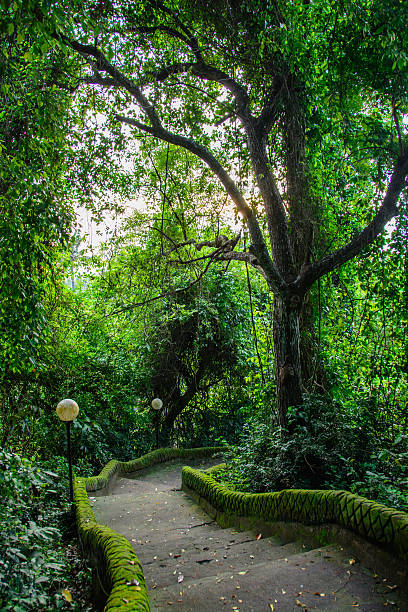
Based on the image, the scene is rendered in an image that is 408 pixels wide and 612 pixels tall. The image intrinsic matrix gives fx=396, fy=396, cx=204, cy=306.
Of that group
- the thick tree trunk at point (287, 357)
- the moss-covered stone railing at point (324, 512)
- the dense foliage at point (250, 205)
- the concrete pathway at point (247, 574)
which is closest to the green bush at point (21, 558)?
the dense foliage at point (250, 205)

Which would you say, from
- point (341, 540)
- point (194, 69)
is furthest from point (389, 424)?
point (194, 69)

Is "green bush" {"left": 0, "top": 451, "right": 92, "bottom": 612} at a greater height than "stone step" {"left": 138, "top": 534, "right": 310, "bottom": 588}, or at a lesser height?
greater

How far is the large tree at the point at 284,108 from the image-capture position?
18.4ft

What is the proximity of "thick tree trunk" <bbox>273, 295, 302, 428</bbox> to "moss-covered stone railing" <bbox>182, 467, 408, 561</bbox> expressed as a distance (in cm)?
147

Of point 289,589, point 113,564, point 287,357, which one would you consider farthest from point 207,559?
point 287,357

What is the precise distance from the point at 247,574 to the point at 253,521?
1677mm

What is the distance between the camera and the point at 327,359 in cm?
722

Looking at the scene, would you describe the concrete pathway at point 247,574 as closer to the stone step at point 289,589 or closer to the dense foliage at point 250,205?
the stone step at point 289,589

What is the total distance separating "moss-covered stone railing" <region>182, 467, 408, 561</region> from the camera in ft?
8.53

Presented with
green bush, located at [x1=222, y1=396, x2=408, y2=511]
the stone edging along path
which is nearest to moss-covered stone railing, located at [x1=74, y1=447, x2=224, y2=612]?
the stone edging along path

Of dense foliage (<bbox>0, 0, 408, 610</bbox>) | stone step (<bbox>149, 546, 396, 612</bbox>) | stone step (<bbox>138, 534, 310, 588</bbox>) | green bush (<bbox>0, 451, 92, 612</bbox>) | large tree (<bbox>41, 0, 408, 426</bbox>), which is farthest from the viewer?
large tree (<bbox>41, 0, 408, 426</bbox>)

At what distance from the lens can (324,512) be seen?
336cm

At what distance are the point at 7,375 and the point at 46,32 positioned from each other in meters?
5.26

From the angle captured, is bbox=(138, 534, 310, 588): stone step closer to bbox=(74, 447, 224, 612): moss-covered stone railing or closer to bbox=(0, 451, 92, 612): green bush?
bbox=(74, 447, 224, 612): moss-covered stone railing
